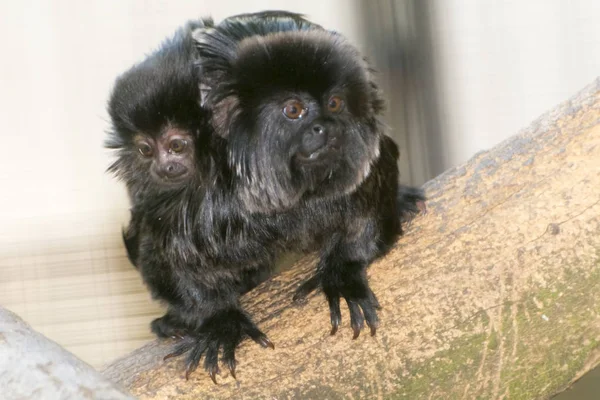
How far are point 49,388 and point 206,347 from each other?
1154mm

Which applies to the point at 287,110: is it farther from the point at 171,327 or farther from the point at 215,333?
the point at 171,327

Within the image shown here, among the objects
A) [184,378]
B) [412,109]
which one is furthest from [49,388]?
[412,109]

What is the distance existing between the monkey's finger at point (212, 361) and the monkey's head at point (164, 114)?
53 cm

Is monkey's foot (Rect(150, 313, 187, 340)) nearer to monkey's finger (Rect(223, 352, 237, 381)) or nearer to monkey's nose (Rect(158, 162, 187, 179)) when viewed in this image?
monkey's finger (Rect(223, 352, 237, 381))

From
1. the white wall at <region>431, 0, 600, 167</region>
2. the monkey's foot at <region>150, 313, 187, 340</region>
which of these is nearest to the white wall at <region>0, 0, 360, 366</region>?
the white wall at <region>431, 0, 600, 167</region>

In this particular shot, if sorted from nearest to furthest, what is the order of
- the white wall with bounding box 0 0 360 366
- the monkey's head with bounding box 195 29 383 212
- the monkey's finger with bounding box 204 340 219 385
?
the monkey's head with bounding box 195 29 383 212
the monkey's finger with bounding box 204 340 219 385
the white wall with bounding box 0 0 360 366

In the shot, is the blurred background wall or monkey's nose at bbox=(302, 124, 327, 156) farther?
the blurred background wall

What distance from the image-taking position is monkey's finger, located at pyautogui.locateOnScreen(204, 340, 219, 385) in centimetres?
242

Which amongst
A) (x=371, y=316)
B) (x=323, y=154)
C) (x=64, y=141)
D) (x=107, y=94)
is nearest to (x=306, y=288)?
(x=371, y=316)

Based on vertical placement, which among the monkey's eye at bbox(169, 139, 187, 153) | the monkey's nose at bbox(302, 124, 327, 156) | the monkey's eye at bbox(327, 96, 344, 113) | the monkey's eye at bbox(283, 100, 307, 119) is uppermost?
the monkey's eye at bbox(283, 100, 307, 119)

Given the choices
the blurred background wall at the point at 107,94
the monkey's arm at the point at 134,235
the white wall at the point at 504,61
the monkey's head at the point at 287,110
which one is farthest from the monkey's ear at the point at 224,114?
the white wall at the point at 504,61

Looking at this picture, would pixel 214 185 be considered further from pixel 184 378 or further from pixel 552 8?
pixel 552 8

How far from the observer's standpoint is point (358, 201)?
8.45 feet

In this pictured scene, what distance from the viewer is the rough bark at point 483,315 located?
2.34m
